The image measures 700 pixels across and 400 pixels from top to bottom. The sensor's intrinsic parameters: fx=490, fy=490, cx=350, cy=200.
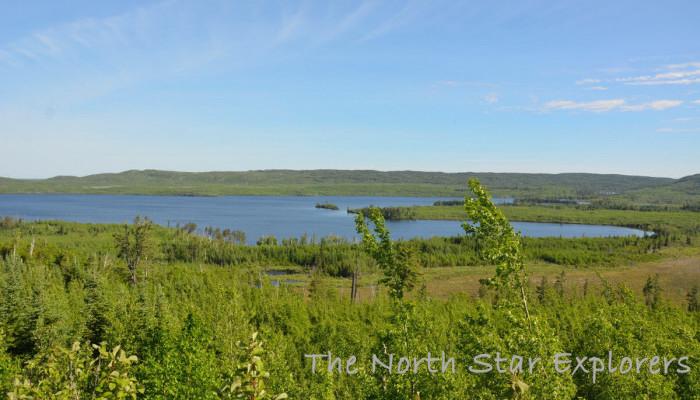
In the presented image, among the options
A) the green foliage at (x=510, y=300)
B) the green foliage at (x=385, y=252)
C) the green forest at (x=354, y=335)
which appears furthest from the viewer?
the green foliage at (x=385, y=252)

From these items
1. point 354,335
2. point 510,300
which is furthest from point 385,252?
point 354,335

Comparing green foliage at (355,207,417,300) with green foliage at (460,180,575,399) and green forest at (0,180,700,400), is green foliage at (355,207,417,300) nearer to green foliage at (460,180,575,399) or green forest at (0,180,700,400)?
green forest at (0,180,700,400)

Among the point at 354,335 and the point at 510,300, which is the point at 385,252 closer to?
the point at 510,300

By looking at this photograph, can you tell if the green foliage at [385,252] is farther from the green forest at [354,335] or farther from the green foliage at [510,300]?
the green foliage at [510,300]

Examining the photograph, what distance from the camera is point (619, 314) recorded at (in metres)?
19.7

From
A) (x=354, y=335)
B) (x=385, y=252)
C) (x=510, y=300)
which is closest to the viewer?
(x=510, y=300)

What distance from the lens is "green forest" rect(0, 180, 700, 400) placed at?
923 cm

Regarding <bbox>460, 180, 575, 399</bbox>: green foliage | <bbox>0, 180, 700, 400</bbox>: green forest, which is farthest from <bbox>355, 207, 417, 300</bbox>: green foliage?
<bbox>460, 180, 575, 399</bbox>: green foliage

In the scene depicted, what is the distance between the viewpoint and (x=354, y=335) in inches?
1294

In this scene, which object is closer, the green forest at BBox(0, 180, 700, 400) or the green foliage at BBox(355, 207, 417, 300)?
the green forest at BBox(0, 180, 700, 400)

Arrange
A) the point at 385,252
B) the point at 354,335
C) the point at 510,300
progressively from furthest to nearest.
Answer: the point at 354,335 → the point at 385,252 → the point at 510,300

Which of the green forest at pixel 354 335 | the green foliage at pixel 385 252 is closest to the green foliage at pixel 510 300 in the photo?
the green forest at pixel 354 335

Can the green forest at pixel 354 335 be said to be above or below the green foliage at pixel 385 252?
below

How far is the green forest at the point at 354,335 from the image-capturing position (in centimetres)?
923
